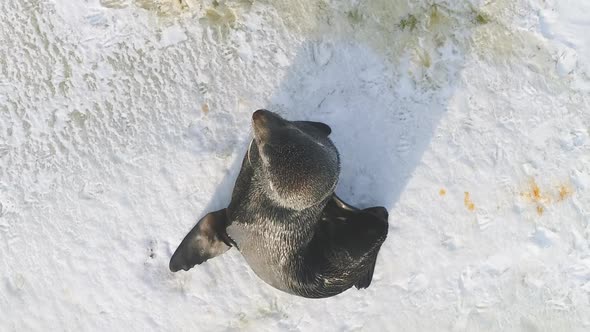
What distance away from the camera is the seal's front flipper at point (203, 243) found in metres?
4.14

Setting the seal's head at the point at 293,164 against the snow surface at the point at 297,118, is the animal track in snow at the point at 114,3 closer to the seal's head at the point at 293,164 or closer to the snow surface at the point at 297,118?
the snow surface at the point at 297,118

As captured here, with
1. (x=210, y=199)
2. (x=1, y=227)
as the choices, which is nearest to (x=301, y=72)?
(x=210, y=199)

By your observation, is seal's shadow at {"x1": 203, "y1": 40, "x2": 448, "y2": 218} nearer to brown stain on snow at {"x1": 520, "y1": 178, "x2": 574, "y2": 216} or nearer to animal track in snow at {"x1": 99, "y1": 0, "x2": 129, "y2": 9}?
brown stain on snow at {"x1": 520, "y1": 178, "x2": 574, "y2": 216}

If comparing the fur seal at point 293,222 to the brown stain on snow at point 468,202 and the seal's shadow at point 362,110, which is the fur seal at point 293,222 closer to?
the seal's shadow at point 362,110

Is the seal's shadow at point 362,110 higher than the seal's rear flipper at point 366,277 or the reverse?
higher

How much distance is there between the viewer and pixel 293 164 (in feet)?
10.3

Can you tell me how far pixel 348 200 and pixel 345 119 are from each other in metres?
0.74

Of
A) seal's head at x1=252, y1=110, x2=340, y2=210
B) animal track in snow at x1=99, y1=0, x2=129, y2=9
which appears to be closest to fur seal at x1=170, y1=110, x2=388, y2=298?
seal's head at x1=252, y1=110, x2=340, y2=210

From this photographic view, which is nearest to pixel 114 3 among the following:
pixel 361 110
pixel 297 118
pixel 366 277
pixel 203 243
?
pixel 297 118

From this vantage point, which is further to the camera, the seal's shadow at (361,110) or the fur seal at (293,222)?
the seal's shadow at (361,110)

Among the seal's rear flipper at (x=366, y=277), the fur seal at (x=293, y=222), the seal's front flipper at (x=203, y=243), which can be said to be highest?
the fur seal at (x=293, y=222)

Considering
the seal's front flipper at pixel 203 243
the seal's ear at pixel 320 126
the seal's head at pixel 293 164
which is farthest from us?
the seal's front flipper at pixel 203 243

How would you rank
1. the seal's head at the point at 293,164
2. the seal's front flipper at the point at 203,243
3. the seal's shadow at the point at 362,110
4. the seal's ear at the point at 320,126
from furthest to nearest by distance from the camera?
1. the seal's shadow at the point at 362,110
2. the seal's front flipper at the point at 203,243
3. the seal's ear at the point at 320,126
4. the seal's head at the point at 293,164

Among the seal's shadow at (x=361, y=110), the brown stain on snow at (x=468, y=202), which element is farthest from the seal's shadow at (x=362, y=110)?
the brown stain on snow at (x=468, y=202)
